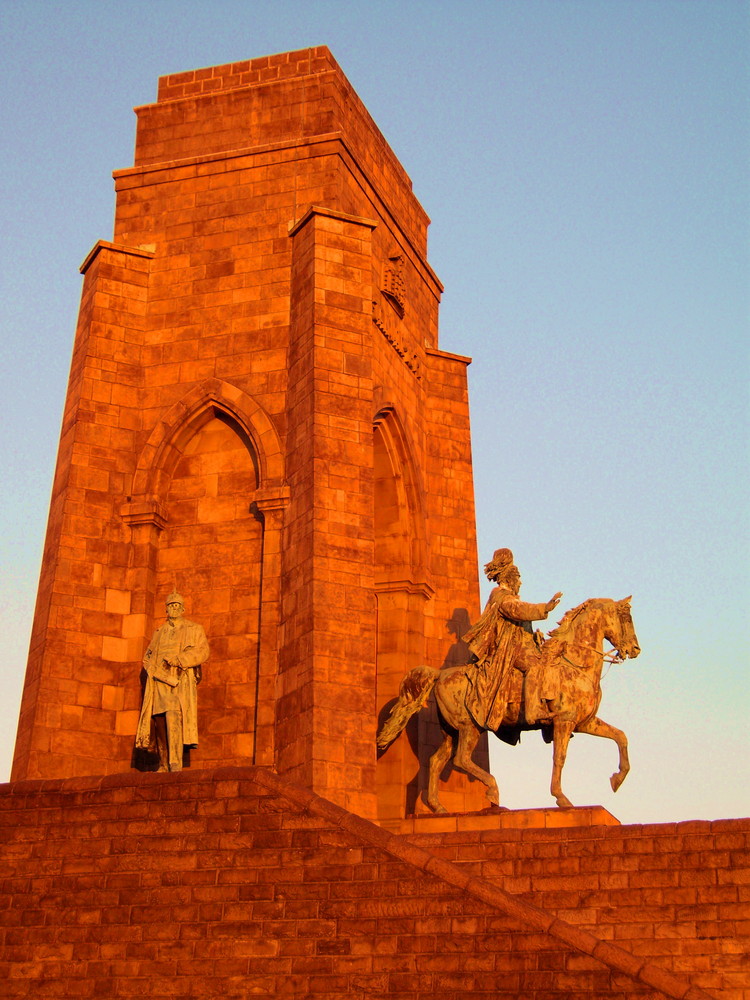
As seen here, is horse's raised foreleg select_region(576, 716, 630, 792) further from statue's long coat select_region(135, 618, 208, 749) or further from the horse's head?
statue's long coat select_region(135, 618, 208, 749)

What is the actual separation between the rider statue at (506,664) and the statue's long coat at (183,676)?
3595 mm

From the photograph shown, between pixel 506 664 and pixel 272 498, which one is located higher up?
pixel 272 498

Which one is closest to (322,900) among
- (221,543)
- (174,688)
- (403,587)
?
(174,688)

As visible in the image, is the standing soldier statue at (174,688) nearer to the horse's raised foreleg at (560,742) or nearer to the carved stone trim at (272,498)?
the carved stone trim at (272,498)

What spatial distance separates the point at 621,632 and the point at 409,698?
3095 millimetres

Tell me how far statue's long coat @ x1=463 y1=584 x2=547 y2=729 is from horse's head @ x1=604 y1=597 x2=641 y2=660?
0.85 metres

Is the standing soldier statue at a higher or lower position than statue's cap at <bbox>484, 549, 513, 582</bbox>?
lower

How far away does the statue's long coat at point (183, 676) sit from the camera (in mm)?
19375

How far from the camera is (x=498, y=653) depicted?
2033 centimetres

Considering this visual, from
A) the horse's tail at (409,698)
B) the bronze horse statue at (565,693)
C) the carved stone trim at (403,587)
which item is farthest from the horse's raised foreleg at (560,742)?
the carved stone trim at (403,587)

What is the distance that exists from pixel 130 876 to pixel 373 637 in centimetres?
608

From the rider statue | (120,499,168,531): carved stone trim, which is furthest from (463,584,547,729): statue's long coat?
(120,499,168,531): carved stone trim

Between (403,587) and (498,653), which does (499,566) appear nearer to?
(498,653)

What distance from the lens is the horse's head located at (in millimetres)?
20094
